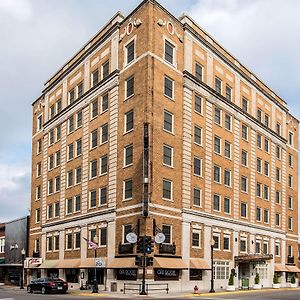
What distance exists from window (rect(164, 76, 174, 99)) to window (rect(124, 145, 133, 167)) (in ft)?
20.7

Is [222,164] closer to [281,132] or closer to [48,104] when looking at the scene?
[281,132]

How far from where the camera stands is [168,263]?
48531 millimetres

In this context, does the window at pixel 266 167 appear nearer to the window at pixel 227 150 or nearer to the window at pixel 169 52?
the window at pixel 227 150

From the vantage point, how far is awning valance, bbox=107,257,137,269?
48.1 m

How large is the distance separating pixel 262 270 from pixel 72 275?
23073mm

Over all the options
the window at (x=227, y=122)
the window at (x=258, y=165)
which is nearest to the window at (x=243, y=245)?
the window at (x=258, y=165)

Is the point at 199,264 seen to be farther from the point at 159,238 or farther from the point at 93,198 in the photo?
the point at 93,198

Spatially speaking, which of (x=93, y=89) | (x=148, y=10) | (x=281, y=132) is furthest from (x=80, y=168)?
(x=281, y=132)

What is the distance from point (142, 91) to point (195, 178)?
10.8 meters

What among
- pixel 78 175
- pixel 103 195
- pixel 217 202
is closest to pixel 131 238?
pixel 103 195

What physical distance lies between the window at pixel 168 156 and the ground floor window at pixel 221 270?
503 inches

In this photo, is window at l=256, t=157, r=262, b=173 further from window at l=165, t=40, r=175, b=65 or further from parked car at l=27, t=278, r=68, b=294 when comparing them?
parked car at l=27, t=278, r=68, b=294

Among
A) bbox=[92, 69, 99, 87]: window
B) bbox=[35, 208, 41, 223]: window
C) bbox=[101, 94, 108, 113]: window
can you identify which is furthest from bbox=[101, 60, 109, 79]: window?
bbox=[35, 208, 41, 223]: window

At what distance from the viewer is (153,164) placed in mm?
49562
